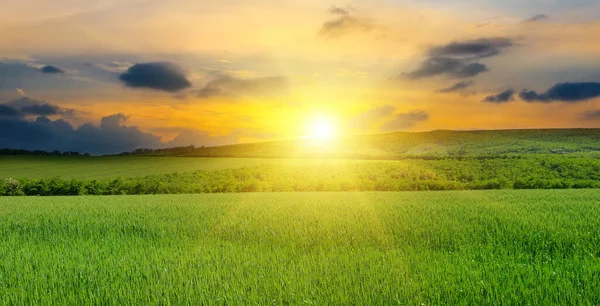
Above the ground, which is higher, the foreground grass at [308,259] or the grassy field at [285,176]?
the foreground grass at [308,259]

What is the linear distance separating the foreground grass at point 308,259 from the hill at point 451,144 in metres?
87.9

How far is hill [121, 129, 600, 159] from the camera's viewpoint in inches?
4375

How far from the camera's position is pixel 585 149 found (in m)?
135

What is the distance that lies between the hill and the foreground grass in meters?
87.9

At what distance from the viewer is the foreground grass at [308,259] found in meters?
6.71

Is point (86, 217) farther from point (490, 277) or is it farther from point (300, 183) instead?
point (300, 183)

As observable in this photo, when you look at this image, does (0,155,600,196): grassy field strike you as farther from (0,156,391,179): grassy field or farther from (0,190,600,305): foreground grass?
(0,190,600,305): foreground grass

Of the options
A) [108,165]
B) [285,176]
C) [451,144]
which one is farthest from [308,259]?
[451,144]

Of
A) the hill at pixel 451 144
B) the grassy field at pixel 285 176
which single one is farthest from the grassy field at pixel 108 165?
the hill at pixel 451 144

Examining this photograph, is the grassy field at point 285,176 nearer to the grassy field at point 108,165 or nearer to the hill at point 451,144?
the grassy field at point 108,165

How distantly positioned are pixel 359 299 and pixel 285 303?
45.2 inches

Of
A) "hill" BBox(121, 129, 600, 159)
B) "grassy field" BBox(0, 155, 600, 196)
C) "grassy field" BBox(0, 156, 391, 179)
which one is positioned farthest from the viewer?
"hill" BBox(121, 129, 600, 159)

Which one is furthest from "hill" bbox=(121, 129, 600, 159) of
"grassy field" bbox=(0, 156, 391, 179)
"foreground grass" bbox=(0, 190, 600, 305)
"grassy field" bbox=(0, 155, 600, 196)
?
"foreground grass" bbox=(0, 190, 600, 305)

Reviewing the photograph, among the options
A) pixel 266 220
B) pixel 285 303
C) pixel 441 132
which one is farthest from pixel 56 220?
pixel 441 132
